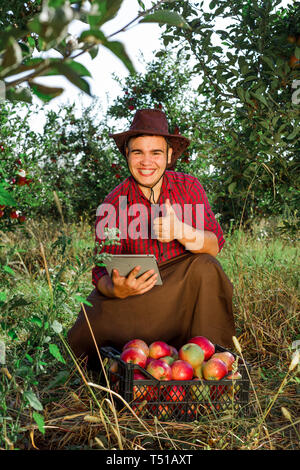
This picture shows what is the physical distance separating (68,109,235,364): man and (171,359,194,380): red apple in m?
0.51

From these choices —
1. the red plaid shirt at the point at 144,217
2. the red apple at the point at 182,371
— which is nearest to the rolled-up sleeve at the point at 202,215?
the red plaid shirt at the point at 144,217

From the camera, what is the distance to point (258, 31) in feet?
9.47

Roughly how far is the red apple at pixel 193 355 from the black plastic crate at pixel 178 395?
11 centimetres

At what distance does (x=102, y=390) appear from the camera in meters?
2.12

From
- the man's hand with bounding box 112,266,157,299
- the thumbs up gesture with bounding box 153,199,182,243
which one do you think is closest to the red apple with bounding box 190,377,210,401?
the man's hand with bounding box 112,266,157,299

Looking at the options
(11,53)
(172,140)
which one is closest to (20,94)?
(11,53)

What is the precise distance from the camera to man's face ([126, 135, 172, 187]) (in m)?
2.54

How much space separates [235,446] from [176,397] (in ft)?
1.04

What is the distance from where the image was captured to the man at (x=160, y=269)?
2455 millimetres

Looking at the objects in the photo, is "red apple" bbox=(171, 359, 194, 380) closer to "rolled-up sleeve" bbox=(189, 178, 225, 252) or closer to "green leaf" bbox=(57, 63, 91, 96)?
"rolled-up sleeve" bbox=(189, 178, 225, 252)

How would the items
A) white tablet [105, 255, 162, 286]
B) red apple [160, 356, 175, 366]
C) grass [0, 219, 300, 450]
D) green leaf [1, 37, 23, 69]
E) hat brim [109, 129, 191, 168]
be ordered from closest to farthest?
green leaf [1, 37, 23, 69], grass [0, 219, 300, 450], red apple [160, 356, 175, 366], white tablet [105, 255, 162, 286], hat brim [109, 129, 191, 168]

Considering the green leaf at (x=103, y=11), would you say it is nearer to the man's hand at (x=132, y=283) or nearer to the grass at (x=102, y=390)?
the grass at (x=102, y=390)
